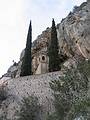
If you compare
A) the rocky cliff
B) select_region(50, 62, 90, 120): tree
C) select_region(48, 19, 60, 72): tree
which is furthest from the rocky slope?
select_region(50, 62, 90, 120): tree

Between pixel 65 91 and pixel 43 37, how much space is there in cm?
2696

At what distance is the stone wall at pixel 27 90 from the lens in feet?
132

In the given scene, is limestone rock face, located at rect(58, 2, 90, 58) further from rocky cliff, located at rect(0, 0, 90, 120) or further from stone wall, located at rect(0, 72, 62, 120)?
stone wall, located at rect(0, 72, 62, 120)

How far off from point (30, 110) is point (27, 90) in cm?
575

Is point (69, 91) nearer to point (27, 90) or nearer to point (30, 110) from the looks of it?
point (30, 110)

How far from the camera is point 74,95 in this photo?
99.7ft

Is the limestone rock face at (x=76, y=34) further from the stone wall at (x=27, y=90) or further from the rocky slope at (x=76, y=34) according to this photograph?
the stone wall at (x=27, y=90)

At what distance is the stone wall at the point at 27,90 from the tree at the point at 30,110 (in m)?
1.43

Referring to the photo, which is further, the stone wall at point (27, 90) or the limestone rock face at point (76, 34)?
the limestone rock face at point (76, 34)

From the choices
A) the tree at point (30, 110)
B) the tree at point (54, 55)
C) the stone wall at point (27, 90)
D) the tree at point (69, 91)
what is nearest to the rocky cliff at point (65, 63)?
the stone wall at point (27, 90)

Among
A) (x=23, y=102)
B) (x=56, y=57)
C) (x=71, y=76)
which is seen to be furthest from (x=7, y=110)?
(x=71, y=76)

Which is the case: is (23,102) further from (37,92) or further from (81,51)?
(81,51)

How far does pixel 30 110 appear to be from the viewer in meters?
37.0

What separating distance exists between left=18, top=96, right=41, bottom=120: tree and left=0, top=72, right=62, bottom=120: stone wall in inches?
56.5
